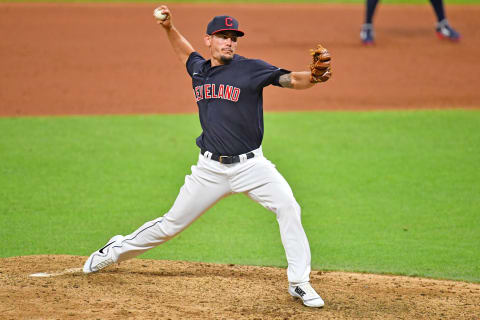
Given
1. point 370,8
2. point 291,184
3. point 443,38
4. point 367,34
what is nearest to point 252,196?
point 291,184

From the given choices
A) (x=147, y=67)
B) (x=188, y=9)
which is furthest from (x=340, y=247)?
(x=188, y=9)

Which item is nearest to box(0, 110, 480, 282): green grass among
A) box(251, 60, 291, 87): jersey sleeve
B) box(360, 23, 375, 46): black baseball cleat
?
box(251, 60, 291, 87): jersey sleeve

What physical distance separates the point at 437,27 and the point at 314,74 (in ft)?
39.3

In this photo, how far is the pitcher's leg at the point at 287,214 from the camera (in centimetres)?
512

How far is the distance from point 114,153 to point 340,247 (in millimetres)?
3806

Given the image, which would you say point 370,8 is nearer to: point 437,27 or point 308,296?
point 437,27

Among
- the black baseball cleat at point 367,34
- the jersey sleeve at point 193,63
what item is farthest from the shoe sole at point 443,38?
the jersey sleeve at point 193,63

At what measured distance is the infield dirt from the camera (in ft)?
16.9

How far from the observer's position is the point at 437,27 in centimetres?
1605

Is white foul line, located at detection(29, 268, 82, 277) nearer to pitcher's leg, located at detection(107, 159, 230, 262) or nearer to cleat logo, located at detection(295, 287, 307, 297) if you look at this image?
pitcher's leg, located at detection(107, 159, 230, 262)

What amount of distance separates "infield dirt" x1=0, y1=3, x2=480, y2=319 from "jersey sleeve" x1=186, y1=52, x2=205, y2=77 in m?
1.59

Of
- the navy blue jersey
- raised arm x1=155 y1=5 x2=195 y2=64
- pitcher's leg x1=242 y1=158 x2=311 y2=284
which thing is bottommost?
pitcher's leg x1=242 y1=158 x2=311 y2=284

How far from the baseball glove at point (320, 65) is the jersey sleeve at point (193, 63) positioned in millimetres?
985

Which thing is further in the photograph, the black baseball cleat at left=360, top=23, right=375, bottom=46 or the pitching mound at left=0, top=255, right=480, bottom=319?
the black baseball cleat at left=360, top=23, right=375, bottom=46
